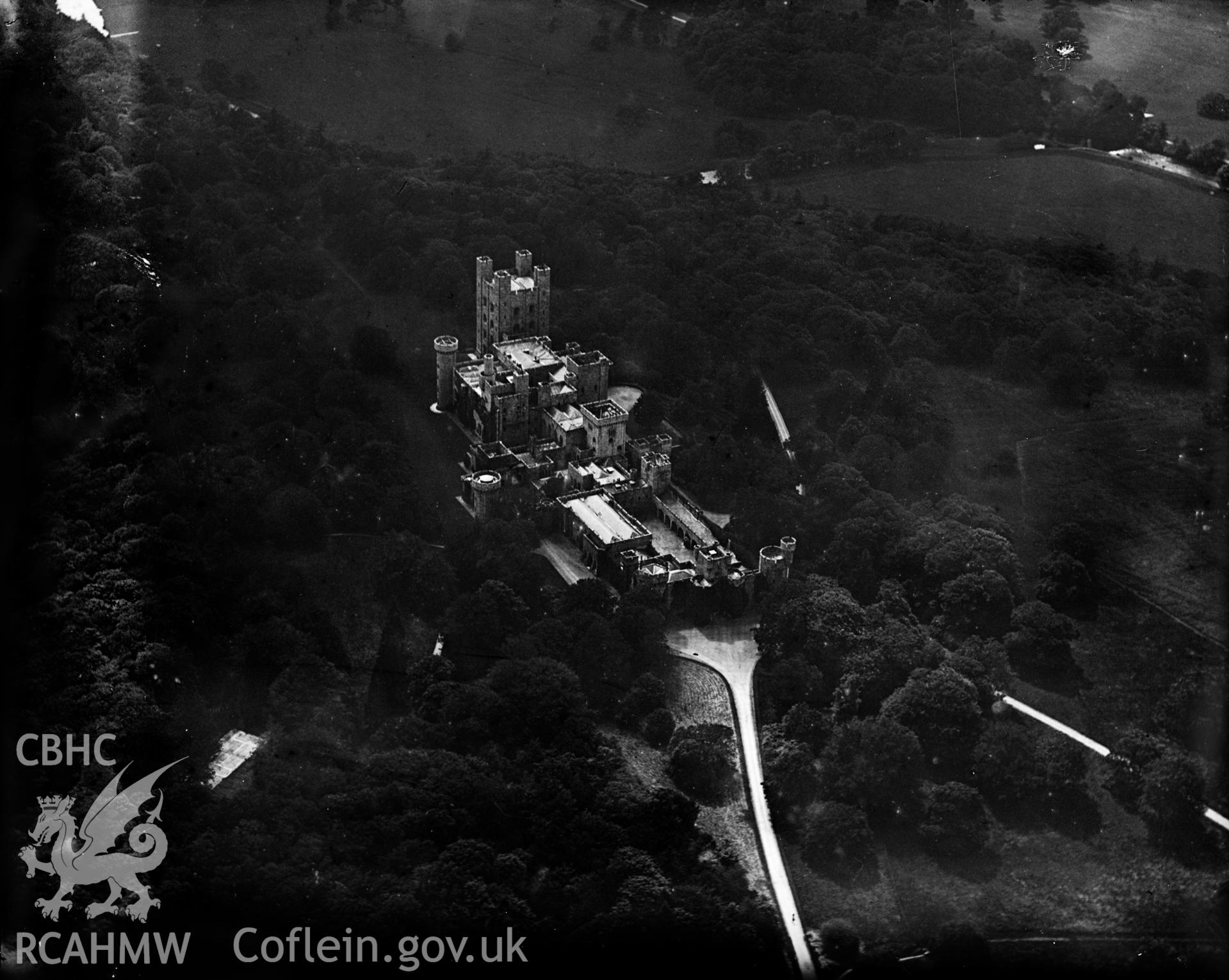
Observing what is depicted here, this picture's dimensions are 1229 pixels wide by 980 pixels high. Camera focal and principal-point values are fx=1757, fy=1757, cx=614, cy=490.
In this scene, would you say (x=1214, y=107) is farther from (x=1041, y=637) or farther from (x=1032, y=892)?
(x=1032, y=892)

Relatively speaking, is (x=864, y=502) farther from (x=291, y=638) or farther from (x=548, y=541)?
(x=291, y=638)

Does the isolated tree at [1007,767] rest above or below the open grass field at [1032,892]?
above

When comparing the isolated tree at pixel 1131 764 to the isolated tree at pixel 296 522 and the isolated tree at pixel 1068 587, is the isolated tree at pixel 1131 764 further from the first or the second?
the isolated tree at pixel 296 522

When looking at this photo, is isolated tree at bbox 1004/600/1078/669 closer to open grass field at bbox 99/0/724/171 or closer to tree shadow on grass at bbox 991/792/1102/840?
tree shadow on grass at bbox 991/792/1102/840

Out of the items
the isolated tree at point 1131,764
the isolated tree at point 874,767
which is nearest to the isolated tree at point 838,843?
the isolated tree at point 874,767

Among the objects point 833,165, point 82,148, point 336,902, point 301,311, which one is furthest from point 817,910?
point 833,165
